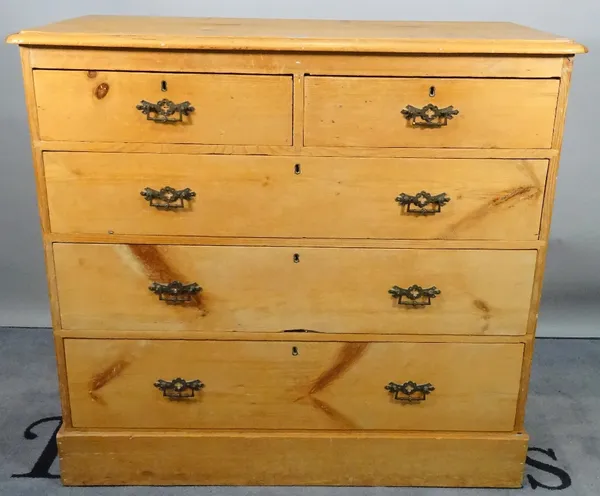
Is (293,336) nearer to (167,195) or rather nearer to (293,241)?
(293,241)

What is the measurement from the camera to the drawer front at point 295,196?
5.17ft

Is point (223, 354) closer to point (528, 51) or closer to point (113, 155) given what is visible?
point (113, 155)

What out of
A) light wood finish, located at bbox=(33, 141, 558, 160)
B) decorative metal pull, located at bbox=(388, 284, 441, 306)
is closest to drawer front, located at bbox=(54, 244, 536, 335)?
decorative metal pull, located at bbox=(388, 284, 441, 306)

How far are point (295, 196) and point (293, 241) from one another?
0.36ft

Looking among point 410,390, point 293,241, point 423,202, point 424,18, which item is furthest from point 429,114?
point 424,18

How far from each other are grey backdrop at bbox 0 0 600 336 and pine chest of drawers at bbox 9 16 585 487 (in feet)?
1.28

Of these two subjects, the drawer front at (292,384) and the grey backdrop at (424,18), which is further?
the grey backdrop at (424,18)

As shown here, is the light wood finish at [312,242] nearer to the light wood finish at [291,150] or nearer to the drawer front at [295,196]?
the drawer front at [295,196]

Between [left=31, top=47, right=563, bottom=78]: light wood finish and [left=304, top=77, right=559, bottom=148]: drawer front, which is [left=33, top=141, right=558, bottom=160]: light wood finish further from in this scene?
[left=31, top=47, right=563, bottom=78]: light wood finish

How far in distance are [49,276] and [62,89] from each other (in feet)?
1.45

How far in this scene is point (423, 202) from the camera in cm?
161

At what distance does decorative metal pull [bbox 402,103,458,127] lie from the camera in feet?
5.01

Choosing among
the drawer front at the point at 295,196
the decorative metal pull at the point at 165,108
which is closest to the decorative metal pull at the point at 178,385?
the drawer front at the point at 295,196

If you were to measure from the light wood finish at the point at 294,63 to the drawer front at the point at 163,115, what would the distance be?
0.02m
